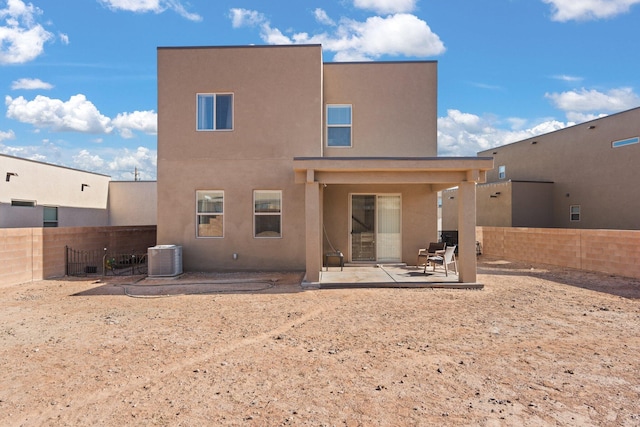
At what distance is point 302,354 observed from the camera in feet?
17.9

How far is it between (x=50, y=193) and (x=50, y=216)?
1.13 meters

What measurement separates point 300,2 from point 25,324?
10820mm

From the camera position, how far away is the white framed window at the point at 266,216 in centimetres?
1242

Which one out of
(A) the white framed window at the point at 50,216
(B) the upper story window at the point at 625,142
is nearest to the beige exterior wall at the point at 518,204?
(B) the upper story window at the point at 625,142

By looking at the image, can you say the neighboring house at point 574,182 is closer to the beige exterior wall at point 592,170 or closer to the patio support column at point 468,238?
the beige exterior wall at point 592,170

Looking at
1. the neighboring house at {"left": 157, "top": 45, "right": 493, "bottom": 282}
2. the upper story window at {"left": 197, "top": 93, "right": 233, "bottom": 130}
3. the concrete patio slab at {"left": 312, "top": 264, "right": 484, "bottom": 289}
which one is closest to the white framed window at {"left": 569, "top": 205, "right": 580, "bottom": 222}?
the neighboring house at {"left": 157, "top": 45, "right": 493, "bottom": 282}

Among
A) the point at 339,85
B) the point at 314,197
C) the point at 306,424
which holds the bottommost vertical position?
the point at 306,424

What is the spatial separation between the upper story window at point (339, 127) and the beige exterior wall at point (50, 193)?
1395 centimetres

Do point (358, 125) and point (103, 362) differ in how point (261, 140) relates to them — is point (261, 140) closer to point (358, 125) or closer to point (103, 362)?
point (358, 125)

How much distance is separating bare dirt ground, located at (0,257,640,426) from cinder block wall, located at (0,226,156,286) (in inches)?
74.8

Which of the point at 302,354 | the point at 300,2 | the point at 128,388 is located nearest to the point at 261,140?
the point at 300,2

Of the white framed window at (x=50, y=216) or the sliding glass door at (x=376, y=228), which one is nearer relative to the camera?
the sliding glass door at (x=376, y=228)

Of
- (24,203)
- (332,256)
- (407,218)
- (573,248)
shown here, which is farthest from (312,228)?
(24,203)

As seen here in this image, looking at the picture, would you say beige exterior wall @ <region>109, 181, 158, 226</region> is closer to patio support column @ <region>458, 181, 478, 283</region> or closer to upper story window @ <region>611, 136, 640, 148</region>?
patio support column @ <region>458, 181, 478, 283</region>
